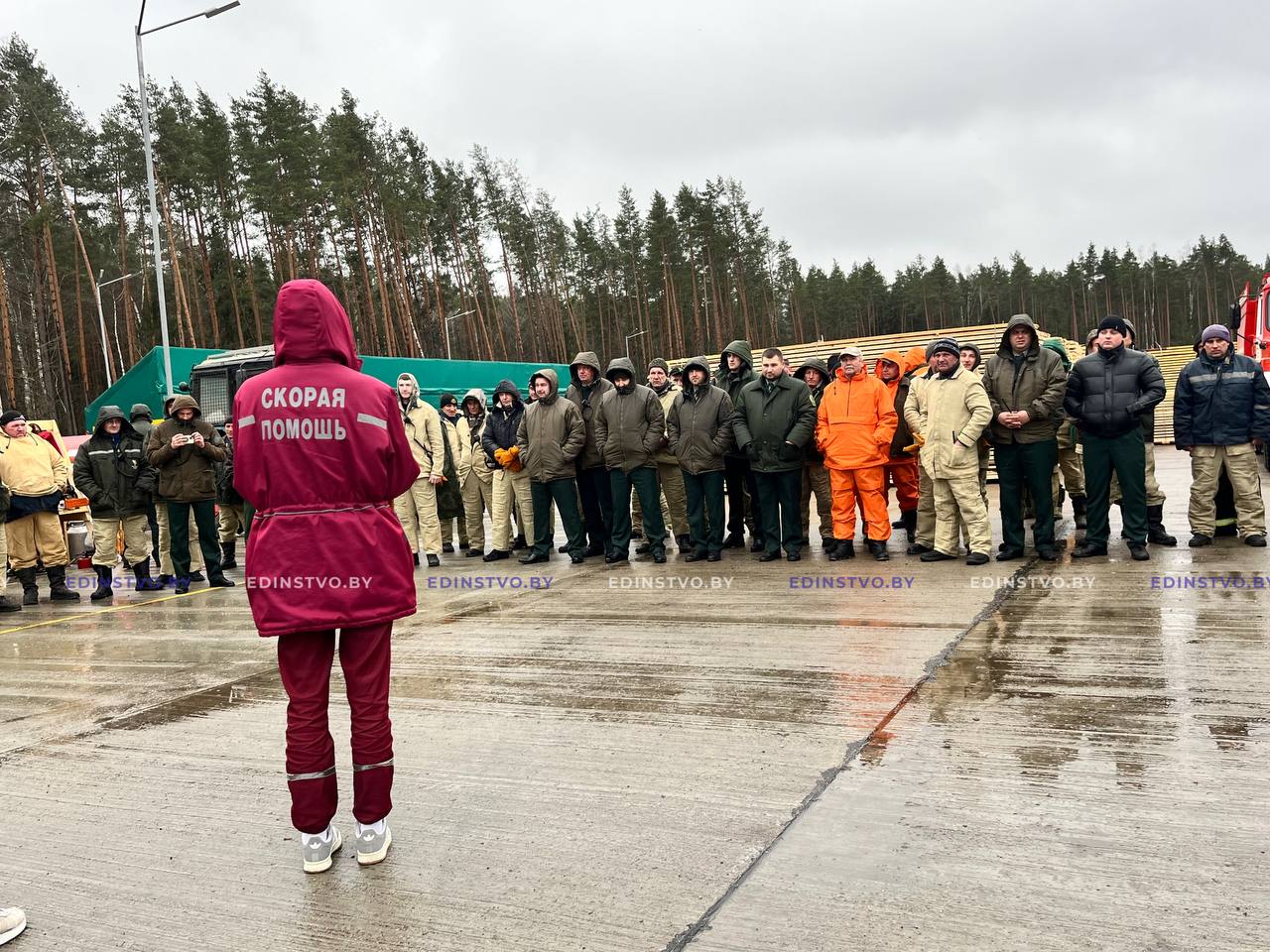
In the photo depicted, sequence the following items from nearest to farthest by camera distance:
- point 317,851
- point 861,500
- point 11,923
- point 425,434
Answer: point 11,923 < point 317,851 < point 861,500 < point 425,434

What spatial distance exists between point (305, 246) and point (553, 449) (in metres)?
32.8

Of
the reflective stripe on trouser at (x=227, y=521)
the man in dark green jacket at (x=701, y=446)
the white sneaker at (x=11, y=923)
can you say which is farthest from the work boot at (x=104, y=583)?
the white sneaker at (x=11, y=923)

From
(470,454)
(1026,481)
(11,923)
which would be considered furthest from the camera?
(470,454)

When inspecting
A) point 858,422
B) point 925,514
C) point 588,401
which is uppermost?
point 588,401

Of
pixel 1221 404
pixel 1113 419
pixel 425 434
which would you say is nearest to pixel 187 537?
pixel 425 434

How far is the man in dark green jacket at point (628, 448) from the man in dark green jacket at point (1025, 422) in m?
3.22

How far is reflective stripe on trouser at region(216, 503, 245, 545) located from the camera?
1214cm

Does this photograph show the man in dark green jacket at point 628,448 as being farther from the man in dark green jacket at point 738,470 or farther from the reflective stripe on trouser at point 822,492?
the reflective stripe on trouser at point 822,492

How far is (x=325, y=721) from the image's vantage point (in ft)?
10.5

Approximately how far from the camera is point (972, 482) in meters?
8.10

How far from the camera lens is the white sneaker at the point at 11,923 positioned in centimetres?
276

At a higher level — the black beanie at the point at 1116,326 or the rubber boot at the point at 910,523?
the black beanie at the point at 1116,326

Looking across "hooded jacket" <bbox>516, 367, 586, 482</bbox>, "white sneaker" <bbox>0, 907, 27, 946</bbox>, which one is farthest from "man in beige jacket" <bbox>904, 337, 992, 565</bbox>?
"white sneaker" <bbox>0, 907, 27, 946</bbox>

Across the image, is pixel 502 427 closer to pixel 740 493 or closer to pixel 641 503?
pixel 641 503
